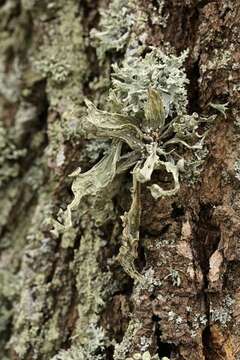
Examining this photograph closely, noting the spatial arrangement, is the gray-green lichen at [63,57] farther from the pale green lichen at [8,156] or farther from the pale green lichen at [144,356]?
the pale green lichen at [144,356]

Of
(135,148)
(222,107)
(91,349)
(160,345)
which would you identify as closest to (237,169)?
(222,107)

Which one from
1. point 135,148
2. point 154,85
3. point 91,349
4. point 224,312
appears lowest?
point 91,349

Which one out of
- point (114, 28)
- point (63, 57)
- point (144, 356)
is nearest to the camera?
point (144, 356)

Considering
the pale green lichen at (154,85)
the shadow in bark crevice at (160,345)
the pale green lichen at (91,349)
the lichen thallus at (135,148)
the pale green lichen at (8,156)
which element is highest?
the pale green lichen at (154,85)

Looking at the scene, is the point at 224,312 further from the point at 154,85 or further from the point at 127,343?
the point at 154,85

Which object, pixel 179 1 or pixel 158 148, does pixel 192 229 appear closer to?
pixel 158 148

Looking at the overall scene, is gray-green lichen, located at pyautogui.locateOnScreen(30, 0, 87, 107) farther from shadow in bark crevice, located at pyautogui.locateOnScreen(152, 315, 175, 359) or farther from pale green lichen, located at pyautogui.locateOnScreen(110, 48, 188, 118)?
shadow in bark crevice, located at pyautogui.locateOnScreen(152, 315, 175, 359)

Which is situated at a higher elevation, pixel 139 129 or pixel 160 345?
pixel 139 129

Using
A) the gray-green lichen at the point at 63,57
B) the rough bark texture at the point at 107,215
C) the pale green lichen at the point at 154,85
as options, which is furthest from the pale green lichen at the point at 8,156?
the pale green lichen at the point at 154,85

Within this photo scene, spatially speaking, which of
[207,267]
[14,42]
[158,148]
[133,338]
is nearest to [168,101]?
[158,148]
